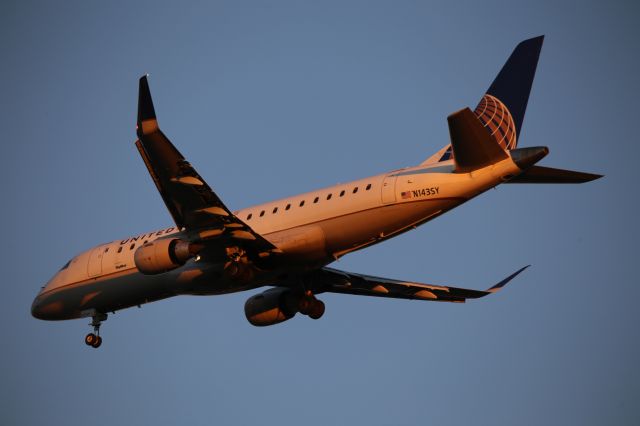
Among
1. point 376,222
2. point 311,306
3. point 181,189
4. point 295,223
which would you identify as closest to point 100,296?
point 311,306

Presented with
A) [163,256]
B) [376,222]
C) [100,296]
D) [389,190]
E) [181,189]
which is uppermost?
[181,189]

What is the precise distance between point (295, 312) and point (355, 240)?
698cm

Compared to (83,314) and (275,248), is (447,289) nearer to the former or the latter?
(275,248)

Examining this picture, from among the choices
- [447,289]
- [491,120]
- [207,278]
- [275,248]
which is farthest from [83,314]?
[491,120]

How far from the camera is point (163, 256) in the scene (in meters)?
31.0

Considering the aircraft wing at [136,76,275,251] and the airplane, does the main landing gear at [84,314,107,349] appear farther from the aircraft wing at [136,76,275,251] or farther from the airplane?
the aircraft wing at [136,76,275,251]

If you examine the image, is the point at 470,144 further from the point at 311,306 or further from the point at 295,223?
the point at 311,306

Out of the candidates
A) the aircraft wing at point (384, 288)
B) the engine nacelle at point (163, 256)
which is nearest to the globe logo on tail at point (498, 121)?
the aircraft wing at point (384, 288)

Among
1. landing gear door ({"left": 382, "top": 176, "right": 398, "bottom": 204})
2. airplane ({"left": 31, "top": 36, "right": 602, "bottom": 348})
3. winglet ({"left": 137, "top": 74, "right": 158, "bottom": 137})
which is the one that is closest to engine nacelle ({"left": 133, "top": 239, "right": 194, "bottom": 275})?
airplane ({"left": 31, "top": 36, "right": 602, "bottom": 348})

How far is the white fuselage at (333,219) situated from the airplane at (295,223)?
0.03 meters

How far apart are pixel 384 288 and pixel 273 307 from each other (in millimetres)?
4213

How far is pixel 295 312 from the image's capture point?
123 feet

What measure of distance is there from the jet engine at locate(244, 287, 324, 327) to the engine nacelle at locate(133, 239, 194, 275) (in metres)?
6.66

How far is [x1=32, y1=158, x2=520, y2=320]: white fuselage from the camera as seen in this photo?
30406 mm
